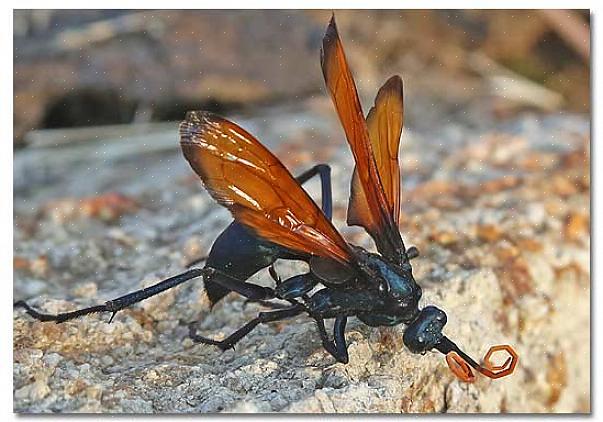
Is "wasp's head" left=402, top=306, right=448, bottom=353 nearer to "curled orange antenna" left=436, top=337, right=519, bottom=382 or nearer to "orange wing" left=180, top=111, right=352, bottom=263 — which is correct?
"curled orange antenna" left=436, top=337, right=519, bottom=382

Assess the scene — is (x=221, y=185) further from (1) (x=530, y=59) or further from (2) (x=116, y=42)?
(1) (x=530, y=59)

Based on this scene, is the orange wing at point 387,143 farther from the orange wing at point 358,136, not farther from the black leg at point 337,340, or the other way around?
the black leg at point 337,340

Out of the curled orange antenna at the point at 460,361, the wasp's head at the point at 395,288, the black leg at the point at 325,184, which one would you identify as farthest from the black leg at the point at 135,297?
the curled orange antenna at the point at 460,361

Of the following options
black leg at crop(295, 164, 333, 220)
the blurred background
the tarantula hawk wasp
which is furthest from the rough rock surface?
black leg at crop(295, 164, 333, 220)

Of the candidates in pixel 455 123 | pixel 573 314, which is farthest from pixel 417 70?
pixel 573 314

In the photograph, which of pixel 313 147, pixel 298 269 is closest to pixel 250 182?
pixel 298 269

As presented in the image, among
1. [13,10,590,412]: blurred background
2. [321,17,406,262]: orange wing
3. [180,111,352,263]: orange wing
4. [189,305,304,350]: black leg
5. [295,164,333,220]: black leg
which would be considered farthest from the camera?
[13,10,590,412]: blurred background
